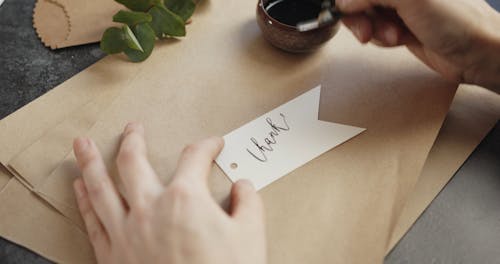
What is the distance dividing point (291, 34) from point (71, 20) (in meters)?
0.41

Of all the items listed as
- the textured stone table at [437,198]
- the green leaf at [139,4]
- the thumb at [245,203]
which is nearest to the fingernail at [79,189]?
the textured stone table at [437,198]

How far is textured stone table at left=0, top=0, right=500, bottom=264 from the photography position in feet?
2.16

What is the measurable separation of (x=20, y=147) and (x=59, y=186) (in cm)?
10

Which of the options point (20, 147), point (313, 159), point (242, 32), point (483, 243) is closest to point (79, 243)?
point (20, 147)

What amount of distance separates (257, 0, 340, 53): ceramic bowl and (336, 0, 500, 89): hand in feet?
0.16

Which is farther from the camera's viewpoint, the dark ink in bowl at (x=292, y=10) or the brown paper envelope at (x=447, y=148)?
the dark ink in bowl at (x=292, y=10)

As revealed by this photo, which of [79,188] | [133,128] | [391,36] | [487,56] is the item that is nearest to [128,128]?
[133,128]

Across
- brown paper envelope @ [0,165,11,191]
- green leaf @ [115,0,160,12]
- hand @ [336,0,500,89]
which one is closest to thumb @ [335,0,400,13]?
hand @ [336,0,500,89]

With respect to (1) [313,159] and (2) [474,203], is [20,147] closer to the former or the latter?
(1) [313,159]

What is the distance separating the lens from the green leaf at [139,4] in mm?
759

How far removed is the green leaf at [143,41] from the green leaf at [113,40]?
1cm

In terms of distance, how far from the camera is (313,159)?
69cm

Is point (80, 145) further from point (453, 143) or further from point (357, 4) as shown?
point (453, 143)

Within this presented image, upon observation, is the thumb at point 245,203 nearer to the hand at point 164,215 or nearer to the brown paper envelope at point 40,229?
the hand at point 164,215
